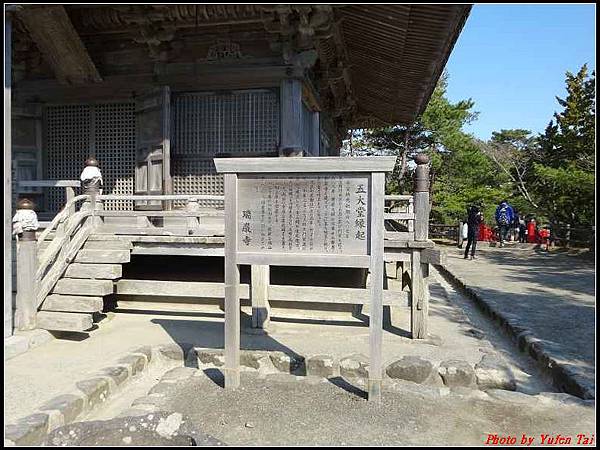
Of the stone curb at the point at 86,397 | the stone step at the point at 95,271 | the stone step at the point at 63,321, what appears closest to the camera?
the stone curb at the point at 86,397

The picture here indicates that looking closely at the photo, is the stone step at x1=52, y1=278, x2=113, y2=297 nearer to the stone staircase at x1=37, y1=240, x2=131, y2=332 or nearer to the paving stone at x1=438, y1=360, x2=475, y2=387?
the stone staircase at x1=37, y1=240, x2=131, y2=332

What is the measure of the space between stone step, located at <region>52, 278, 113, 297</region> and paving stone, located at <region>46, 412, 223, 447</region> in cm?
290

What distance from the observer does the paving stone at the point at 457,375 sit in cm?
460

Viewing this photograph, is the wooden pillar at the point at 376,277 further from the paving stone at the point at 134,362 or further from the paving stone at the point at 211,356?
the paving stone at the point at 134,362

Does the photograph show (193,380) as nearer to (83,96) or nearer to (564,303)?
(83,96)

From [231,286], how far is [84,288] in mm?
2838

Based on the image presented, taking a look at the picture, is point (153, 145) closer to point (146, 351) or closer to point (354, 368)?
point (146, 351)

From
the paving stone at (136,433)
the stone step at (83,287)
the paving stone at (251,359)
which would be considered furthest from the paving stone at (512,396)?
the stone step at (83,287)

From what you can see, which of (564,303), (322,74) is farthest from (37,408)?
(564,303)

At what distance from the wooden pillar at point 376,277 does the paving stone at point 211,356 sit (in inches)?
70.7

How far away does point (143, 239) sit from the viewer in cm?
687

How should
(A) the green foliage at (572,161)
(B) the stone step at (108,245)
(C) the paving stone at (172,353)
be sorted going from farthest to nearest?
(A) the green foliage at (572,161), (B) the stone step at (108,245), (C) the paving stone at (172,353)

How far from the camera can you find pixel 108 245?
267 inches

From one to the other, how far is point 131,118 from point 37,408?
6183 mm
